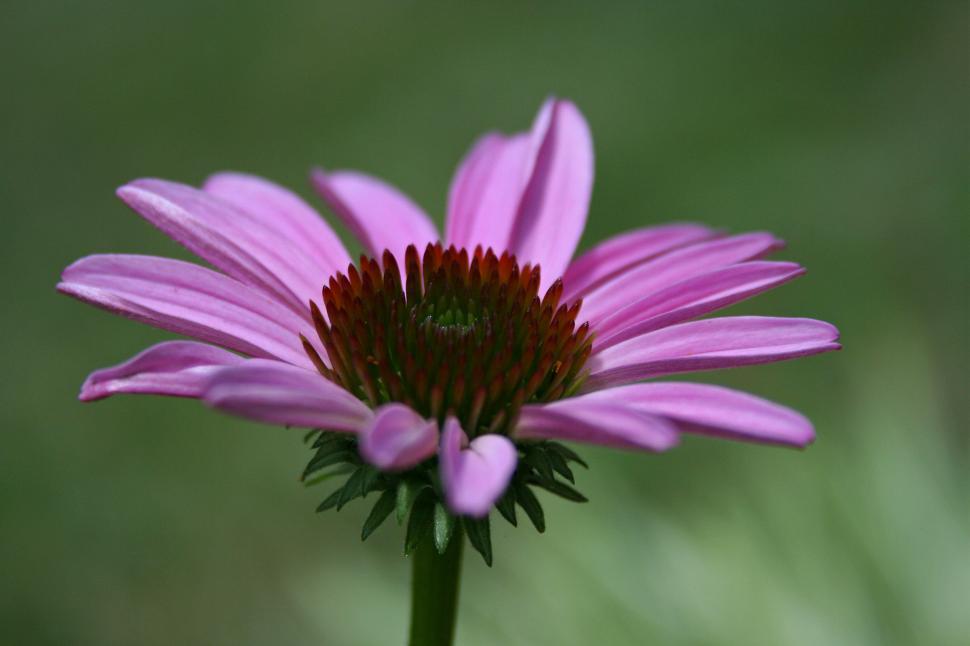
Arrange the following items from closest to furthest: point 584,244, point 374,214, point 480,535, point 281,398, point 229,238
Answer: point 281,398, point 480,535, point 229,238, point 374,214, point 584,244

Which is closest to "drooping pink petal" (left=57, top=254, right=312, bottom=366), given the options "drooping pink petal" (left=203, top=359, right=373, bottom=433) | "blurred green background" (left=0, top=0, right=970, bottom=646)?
"drooping pink petal" (left=203, top=359, right=373, bottom=433)

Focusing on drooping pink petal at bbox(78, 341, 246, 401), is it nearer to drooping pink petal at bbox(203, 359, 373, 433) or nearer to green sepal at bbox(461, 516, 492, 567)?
drooping pink petal at bbox(203, 359, 373, 433)

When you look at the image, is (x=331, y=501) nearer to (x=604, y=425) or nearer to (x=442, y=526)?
(x=442, y=526)

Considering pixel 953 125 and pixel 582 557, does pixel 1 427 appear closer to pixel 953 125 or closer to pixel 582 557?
pixel 582 557

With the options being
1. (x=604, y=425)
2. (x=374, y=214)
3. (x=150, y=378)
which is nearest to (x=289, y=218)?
(x=374, y=214)

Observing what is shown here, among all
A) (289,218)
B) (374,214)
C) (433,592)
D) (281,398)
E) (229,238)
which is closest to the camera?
(281,398)

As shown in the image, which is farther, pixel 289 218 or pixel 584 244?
pixel 584 244

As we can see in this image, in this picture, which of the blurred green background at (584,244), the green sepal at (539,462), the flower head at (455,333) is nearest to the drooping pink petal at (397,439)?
the flower head at (455,333)
